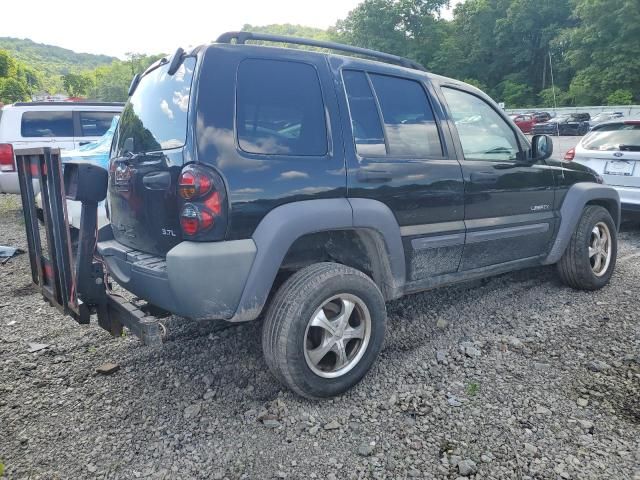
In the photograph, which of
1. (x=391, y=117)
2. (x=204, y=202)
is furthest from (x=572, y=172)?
(x=204, y=202)

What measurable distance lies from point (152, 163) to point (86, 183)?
1.42ft

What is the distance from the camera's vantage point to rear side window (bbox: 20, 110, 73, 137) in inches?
337

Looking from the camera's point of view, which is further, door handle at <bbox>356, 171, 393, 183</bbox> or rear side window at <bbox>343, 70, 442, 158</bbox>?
rear side window at <bbox>343, 70, 442, 158</bbox>

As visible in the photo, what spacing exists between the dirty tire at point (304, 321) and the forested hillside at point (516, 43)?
150 ft

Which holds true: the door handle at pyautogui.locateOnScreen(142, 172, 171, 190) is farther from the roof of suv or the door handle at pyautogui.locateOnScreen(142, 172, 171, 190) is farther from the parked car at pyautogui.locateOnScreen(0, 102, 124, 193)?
the roof of suv

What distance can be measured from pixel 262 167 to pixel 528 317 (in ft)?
8.68

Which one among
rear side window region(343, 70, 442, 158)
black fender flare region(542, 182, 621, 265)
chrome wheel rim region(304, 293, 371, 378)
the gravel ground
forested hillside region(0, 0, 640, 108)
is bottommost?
the gravel ground

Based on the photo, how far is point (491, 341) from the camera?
11.3 ft

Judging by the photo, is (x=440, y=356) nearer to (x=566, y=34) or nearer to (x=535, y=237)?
(x=535, y=237)

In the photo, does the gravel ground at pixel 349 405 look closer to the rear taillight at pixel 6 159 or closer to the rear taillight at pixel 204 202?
the rear taillight at pixel 204 202

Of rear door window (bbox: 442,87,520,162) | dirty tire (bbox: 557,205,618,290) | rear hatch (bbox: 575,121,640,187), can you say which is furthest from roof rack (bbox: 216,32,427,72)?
rear hatch (bbox: 575,121,640,187)

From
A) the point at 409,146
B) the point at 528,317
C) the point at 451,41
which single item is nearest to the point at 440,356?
the point at 528,317

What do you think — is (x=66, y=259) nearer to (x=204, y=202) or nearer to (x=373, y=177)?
(x=204, y=202)

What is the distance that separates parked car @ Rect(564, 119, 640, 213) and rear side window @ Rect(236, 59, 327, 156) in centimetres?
442
